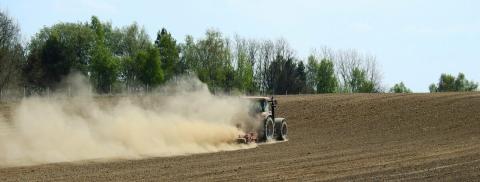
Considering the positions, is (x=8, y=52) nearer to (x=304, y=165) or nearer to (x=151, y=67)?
(x=151, y=67)

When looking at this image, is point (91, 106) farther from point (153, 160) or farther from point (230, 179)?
point (230, 179)

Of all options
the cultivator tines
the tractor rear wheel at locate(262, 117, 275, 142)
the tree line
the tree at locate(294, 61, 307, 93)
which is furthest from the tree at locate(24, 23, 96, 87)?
the cultivator tines

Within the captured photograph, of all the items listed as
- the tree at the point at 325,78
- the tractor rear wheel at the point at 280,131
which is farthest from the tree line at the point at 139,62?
the tractor rear wheel at the point at 280,131

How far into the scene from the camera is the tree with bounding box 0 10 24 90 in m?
62.6

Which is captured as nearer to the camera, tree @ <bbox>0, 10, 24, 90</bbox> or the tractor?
the tractor

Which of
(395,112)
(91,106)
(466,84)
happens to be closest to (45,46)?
(395,112)

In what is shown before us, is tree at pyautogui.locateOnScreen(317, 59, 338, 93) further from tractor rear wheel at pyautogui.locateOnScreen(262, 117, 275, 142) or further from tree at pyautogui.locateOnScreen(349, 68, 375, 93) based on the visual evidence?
tractor rear wheel at pyautogui.locateOnScreen(262, 117, 275, 142)

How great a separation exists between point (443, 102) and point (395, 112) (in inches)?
175

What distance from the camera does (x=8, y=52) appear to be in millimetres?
63969

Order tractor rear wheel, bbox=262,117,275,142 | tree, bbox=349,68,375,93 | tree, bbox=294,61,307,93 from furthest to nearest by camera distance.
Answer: tree, bbox=349,68,375,93 < tree, bbox=294,61,307,93 < tractor rear wheel, bbox=262,117,275,142

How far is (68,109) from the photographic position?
24.3 meters

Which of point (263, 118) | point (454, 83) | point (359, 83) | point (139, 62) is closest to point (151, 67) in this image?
point (139, 62)

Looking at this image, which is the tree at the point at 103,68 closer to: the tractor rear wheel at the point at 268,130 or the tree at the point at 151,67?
the tree at the point at 151,67

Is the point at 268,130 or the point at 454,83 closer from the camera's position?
the point at 268,130
